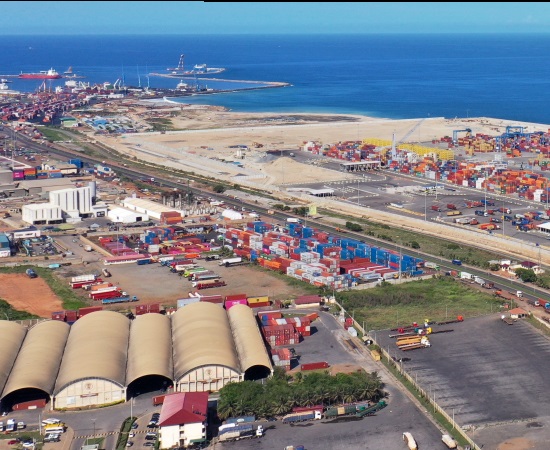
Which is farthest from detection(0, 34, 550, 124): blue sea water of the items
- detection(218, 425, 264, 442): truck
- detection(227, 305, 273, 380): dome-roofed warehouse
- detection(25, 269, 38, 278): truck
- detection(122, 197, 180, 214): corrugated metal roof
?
detection(218, 425, 264, 442): truck

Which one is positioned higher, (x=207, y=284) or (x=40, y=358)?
(x=40, y=358)

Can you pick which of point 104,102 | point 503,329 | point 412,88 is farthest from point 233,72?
point 503,329

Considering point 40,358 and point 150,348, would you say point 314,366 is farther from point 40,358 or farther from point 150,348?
point 40,358

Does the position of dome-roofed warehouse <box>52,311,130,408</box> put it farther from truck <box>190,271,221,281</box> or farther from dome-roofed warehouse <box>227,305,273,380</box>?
truck <box>190,271,221,281</box>

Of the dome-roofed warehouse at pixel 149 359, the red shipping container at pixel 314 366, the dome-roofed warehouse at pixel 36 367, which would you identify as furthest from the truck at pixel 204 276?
the red shipping container at pixel 314 366

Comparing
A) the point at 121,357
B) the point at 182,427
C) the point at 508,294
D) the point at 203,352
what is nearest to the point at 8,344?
the point at 121,357

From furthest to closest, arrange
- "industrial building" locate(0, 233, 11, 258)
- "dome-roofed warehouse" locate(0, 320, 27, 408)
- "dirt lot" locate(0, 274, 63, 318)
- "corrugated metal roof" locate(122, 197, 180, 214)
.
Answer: "corrugated metal roof" locate(122, 197, 180, 214)
"industrial building" locate(0, 233, 11, 258)
"dirt lot" locate(0, 274, 63, 318)
"dome-roofed warehouse" locate(0, 320, 27, 408)

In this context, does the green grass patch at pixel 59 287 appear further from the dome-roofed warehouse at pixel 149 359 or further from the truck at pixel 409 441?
the truck at pixel 409 441
